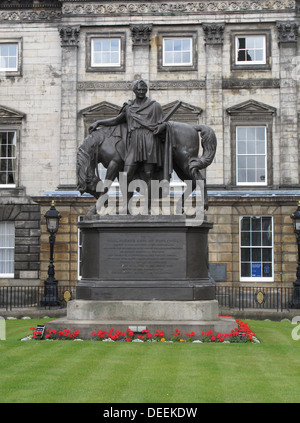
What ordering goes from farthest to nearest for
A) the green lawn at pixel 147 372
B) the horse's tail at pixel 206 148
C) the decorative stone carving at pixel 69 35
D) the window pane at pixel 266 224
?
the decorative stone carving at pixel 69 35
the window pane at pixel 266 224
the horse's tail at pixel 206 148
the green lawn at pixel 147 372

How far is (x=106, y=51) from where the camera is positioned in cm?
3609

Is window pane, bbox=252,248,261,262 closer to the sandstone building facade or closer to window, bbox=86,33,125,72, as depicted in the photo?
the sandstone building facade

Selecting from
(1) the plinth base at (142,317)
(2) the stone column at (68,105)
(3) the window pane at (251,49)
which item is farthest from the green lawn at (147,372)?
(3) the window pane at (251,49)

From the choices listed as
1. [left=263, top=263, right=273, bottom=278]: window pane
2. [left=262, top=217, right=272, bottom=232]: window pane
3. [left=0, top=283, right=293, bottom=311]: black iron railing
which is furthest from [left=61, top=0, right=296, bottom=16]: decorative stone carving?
[left=0, top=283, right=293, bottom=311]: black iron railing

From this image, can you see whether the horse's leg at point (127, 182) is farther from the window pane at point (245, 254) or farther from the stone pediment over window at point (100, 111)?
the stone pediment over window at point (100, 111)

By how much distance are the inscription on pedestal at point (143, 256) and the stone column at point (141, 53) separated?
20600 millimetres

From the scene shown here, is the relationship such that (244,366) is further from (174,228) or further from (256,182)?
(256,182)

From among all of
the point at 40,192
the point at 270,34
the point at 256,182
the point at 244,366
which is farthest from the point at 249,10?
the point at 244,366

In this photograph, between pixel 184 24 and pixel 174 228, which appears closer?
pixel 174 228

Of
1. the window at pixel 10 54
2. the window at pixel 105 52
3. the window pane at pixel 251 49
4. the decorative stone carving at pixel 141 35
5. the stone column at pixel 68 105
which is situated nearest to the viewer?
the stone column at pixel 68 105

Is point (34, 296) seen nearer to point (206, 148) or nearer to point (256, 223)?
point (256, 223)

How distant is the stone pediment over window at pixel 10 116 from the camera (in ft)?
118

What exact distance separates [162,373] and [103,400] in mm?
2087

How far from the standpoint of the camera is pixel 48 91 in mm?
36188
